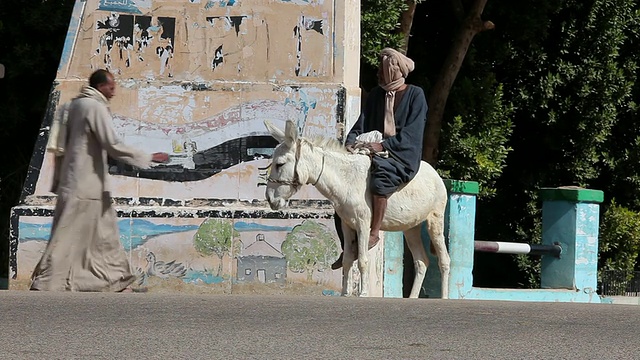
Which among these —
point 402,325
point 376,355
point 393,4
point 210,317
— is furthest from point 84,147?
point 393,4

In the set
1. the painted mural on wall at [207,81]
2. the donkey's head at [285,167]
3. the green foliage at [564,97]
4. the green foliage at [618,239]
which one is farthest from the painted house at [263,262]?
the green foliage at [618,239]

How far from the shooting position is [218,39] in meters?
14.5

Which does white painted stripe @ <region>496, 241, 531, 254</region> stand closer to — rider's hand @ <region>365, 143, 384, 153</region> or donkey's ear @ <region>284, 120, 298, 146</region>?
rider's hand @ <region>365, 143, 384, 153</region>

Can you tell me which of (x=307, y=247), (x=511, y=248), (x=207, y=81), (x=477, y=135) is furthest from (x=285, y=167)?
(x=477, y=135)

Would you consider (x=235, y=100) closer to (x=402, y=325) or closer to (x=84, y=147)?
(x=84, y=147)

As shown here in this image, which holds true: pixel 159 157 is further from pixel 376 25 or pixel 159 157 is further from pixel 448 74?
pixel 448 74

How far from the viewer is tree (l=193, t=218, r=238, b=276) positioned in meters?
13.9

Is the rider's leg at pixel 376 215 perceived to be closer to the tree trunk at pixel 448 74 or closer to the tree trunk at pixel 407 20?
the tree trunk at pixel 407 20

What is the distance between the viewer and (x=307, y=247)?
13969mm

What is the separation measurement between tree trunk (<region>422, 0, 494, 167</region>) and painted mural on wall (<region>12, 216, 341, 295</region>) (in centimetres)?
594

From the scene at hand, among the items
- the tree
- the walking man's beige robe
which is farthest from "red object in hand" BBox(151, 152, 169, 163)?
the tree

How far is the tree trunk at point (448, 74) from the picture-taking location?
19594 mm

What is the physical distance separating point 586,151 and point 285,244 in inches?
359

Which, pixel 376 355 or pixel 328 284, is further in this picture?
pixel 328 284
